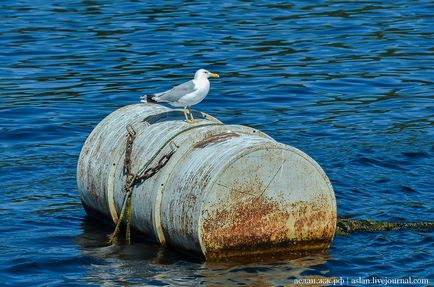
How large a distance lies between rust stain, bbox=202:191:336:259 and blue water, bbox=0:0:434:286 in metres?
0.19

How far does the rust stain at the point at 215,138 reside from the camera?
11391 mm

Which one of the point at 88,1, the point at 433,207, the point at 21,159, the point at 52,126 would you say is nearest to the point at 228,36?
the point at 88,1

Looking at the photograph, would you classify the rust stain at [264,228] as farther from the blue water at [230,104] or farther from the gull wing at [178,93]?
the gull wing at [178,93]

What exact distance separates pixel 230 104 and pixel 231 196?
9.13 metres

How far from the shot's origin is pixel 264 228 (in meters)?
11.0

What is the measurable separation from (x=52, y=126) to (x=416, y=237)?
26.3 ft

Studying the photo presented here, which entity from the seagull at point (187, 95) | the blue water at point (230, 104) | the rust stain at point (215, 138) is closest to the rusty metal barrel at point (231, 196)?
the rust stain at point (215, 138)

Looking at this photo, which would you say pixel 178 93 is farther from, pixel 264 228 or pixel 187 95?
pixel 264 228

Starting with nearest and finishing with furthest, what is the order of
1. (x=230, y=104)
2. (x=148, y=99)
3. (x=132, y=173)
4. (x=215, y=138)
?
(x=215, y=138) → (x=132, y=173) → (x=148, y=99) → (x=230, y=104)

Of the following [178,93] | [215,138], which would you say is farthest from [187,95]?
[215,138]

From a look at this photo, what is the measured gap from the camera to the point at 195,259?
36.3 feet

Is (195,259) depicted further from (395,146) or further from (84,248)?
(395,146)

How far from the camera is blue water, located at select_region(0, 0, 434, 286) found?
11.3 meters

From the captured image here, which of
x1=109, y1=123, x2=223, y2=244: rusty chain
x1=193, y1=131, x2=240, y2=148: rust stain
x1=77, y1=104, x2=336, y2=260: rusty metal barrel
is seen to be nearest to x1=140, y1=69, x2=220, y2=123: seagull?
x1=77, y1=104, x2=336, y2=260: rusty metal barrel
